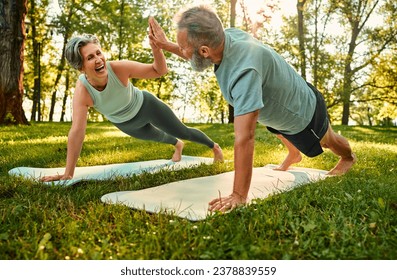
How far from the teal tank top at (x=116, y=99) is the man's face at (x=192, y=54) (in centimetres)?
143

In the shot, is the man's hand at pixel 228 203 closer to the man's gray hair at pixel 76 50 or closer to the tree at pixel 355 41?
the man's gray hair at pixel 76 50

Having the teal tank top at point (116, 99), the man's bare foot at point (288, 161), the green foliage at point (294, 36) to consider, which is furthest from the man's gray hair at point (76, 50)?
the green foliage at point (294, 36)

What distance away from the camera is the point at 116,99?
397cm

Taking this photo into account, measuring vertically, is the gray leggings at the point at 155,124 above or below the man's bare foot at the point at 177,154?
above

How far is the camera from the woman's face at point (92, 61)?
3514mm

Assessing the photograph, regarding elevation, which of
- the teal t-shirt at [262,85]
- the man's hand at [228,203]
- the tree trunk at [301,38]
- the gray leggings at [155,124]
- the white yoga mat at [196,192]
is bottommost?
the white yoga mat at [196,192]

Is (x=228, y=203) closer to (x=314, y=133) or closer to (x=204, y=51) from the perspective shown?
(x=204, y=51)

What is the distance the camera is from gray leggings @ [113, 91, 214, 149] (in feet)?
14.3

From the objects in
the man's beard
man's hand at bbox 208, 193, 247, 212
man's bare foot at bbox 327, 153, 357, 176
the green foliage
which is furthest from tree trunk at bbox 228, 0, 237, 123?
man's hand at bbox 208, 193, 247, 212

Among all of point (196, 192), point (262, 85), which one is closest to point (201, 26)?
point (262, 85)

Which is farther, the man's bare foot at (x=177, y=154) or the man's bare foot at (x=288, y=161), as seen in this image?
the man's bare foot at (x=177, y=154)

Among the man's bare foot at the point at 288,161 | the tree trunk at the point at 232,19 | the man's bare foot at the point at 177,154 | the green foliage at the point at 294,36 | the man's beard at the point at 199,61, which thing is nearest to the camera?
the man's beard at the point at 199,61

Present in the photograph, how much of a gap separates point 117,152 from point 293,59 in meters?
14.4

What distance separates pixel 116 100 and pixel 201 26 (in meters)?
1.79
